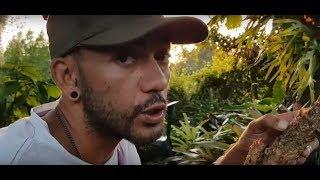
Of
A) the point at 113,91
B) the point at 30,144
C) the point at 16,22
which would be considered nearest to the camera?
the point at 30,144

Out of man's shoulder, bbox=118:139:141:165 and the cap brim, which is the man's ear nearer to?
the cap brim

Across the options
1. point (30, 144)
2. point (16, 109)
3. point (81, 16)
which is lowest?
point (30, 144)

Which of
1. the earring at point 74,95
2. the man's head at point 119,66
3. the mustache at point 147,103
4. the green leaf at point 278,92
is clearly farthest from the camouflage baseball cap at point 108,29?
the green leaf at point 278,92

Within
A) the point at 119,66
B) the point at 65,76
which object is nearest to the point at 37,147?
the point at 65,76

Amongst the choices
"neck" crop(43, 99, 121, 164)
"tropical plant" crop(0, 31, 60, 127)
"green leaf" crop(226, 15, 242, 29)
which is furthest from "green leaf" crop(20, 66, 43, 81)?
"green leaf" crop(226, 15, 242, 29)
